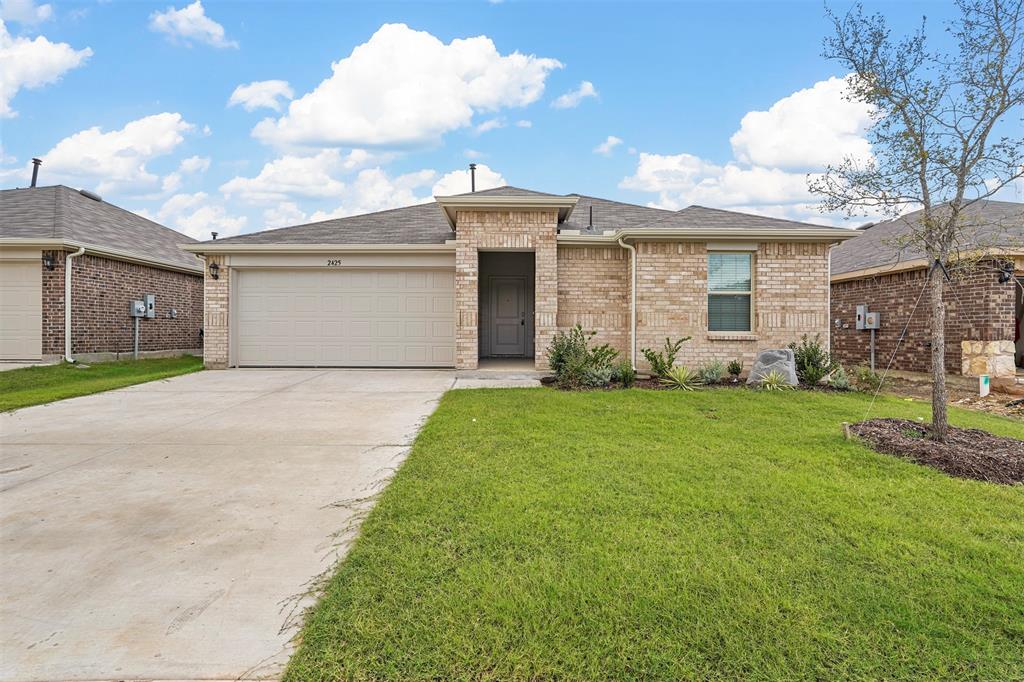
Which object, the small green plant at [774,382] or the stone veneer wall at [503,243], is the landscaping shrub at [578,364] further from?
the small green plant at [774,382]

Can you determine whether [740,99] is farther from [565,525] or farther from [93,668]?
[93,668]

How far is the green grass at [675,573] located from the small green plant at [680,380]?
441cm

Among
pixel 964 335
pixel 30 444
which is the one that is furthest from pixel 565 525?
pixel 964 335

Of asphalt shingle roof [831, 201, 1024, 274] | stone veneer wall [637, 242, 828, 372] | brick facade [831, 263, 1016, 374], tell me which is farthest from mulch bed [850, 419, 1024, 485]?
asphalt shingle roof [831, 201, 1024, 274]

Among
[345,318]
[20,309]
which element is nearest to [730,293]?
[345,318]

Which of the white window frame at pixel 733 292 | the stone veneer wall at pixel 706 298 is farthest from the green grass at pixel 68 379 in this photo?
the white window frame at pixel 733 292

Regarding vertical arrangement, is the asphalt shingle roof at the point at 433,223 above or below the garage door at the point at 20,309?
above

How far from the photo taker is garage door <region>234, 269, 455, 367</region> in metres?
11.6

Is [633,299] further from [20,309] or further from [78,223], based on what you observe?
[20,309]

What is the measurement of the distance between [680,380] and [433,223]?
7.67 metres

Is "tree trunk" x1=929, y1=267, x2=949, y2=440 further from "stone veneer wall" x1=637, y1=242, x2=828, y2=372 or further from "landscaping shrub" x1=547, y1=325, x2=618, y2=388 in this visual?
"stone veneer wall" x1=637, y1=242, x2=828, y2=372

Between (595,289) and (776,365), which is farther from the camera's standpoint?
(595,289)

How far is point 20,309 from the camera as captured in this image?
11.7 metres

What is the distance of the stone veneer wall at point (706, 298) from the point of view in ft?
34.1
